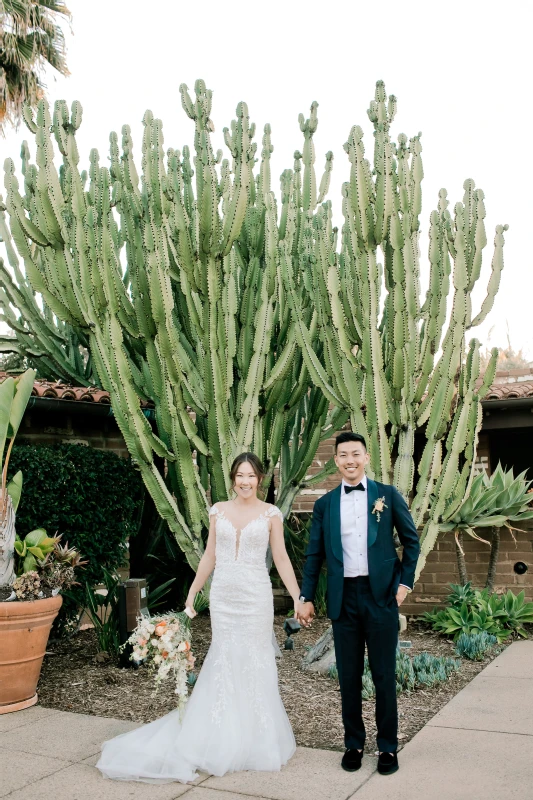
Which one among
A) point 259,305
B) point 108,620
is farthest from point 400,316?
point 108,620

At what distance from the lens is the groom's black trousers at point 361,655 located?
4039 mm

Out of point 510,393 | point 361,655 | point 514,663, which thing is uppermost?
point 510,393

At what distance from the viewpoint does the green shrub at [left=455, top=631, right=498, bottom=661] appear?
22.1 feet

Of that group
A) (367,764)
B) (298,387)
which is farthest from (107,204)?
(367,764)

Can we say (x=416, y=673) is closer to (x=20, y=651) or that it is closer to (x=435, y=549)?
(x=435, y=549)

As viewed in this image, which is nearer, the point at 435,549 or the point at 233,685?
the point at 233,685

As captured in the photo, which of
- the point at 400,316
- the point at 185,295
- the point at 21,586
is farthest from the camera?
the point at 185,295

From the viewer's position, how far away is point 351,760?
161 inches

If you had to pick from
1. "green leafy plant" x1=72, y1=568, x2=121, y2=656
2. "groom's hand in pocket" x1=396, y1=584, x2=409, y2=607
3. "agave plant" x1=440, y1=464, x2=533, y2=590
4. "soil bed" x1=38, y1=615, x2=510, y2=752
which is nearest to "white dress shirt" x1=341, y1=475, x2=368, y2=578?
"groom's hand in pocket" x1=396, y1=584, x2=409, y2=607

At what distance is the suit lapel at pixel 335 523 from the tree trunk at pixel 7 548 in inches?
110

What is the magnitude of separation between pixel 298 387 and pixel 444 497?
170cm

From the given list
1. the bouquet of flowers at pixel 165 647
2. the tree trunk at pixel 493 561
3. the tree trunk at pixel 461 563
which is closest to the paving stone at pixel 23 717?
the bouquet of flowers at pixel 165 647

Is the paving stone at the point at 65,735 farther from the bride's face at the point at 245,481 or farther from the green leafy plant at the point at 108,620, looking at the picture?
the bride's face at the point at 245,481

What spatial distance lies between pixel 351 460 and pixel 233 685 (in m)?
1.45
